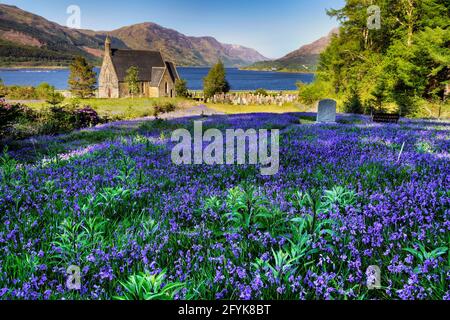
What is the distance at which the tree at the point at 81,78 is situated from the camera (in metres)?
72.6

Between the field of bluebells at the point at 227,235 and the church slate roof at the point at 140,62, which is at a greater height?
the church slate roof at the point at 140,62

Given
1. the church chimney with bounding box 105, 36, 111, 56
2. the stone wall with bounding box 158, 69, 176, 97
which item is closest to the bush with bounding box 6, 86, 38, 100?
the church chimney with bounding box 105, 36, 111, 56

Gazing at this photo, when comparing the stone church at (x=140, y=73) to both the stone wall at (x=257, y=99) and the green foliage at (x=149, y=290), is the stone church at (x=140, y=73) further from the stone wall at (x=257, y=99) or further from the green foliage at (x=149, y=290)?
the green foliage at (x=149, y=290)

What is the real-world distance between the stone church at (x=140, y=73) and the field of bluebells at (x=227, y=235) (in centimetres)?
8260

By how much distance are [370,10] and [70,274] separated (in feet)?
143

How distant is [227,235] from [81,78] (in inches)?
3240

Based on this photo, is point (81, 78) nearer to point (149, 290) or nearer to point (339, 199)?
point (339, 199)

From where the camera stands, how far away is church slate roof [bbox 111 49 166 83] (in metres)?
83.5

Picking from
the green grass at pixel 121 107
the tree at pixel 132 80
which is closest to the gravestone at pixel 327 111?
the green grass at pixel 121 107

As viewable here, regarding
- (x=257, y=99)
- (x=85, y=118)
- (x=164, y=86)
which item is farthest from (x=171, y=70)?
(x=85, y=118)

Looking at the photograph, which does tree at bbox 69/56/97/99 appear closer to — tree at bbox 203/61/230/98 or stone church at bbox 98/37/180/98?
stone church at bbox 98/37/180/98

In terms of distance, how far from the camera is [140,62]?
86.4 m

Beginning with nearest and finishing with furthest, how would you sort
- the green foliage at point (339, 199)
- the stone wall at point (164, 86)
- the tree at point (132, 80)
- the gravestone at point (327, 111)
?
the green foliage at point (339, 199) → the gravestone at point (327, 111) → the tree at point (132, 80) → the stone wall at point (164, 86)
